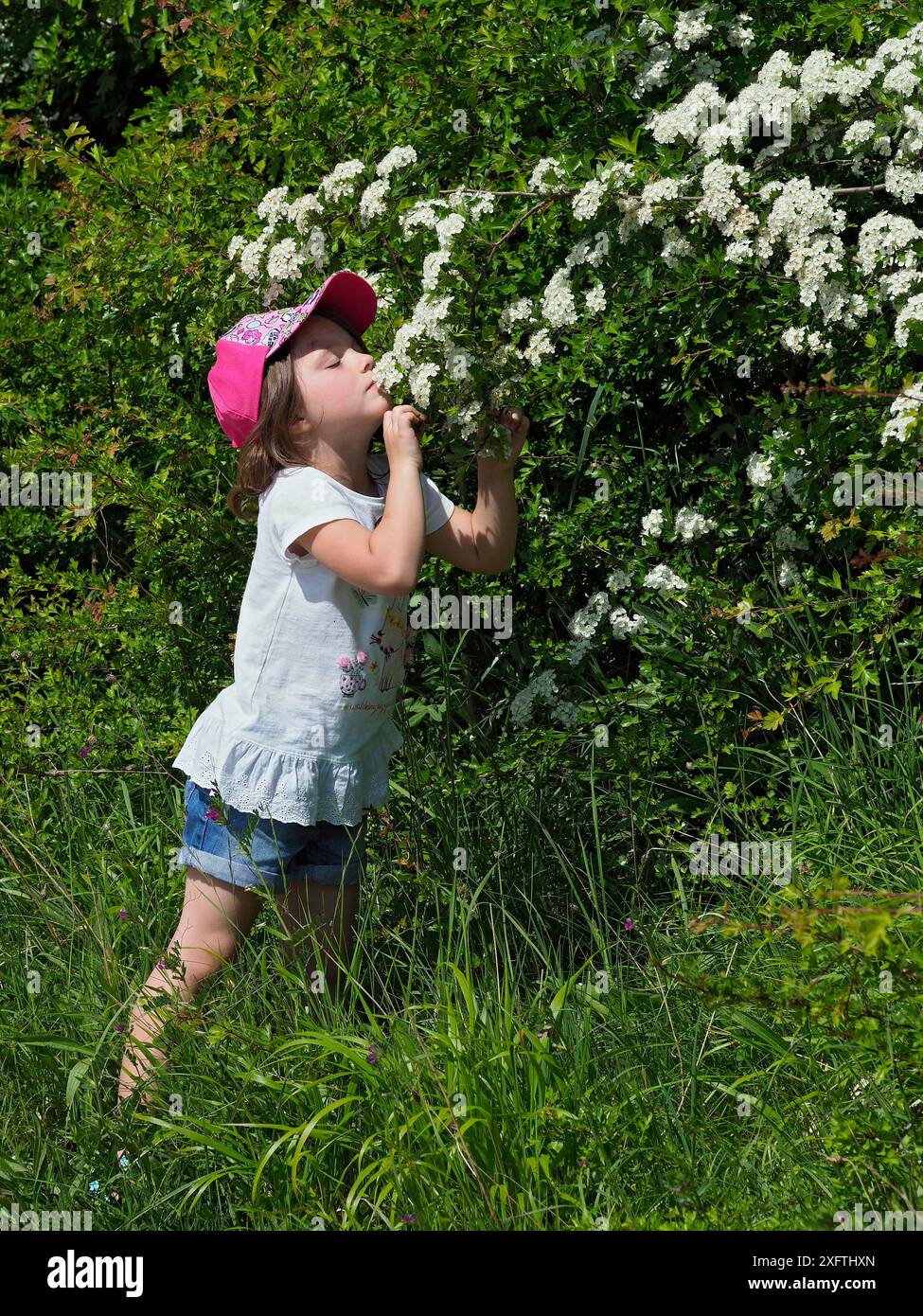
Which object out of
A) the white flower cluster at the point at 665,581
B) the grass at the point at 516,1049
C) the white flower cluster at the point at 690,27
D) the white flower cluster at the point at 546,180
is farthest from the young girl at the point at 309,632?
the white flower cluster at the point at 690,27

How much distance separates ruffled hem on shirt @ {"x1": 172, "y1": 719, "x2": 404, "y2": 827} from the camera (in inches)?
104

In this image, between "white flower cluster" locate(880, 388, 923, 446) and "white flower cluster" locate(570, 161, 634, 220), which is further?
"white flower cluster" locate(570, 161, 634, 220)

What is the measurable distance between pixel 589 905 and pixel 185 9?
2.65 metres

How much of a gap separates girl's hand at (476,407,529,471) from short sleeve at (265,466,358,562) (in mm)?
277

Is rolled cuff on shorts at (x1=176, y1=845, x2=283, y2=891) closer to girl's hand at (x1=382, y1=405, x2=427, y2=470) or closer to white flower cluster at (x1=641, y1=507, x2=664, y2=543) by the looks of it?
girl's hand at (x1=382, y1=405, x2=427, y2=470)

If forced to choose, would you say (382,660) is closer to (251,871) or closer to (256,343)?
(251,871)

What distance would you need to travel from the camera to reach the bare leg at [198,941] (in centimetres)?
265

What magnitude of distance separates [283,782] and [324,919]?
34cm

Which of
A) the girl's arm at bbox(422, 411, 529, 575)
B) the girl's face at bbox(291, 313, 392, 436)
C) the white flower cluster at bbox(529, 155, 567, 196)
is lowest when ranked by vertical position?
the girl's arm at bbox(422, 411, 529, 575)

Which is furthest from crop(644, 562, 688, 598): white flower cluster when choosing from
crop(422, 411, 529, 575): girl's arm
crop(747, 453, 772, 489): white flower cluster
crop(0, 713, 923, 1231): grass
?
crop(422, 411, 529, 575): girl's arm

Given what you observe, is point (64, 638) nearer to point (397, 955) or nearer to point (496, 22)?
point (397, 955)

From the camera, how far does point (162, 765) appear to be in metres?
3.77

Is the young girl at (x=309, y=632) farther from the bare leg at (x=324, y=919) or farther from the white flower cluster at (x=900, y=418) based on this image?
the white flower cluster at (x=900, y=418)
